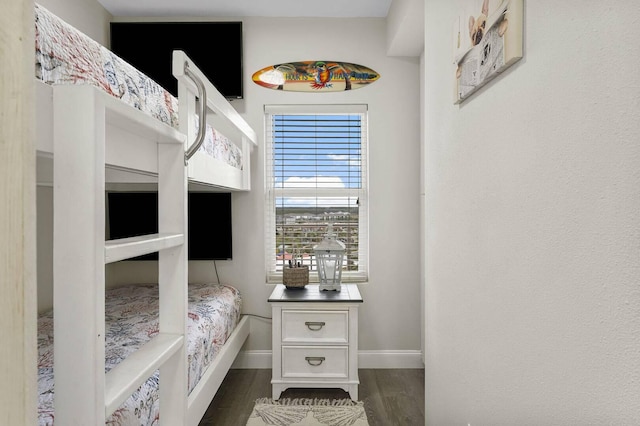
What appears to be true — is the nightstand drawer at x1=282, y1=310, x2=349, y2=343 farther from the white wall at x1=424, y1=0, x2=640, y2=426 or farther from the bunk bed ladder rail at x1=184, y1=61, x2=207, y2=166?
the bunk bed ladder rail at x1=184, y1=61, x2=207, y2=166

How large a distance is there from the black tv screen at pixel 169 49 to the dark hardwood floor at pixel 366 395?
2.08m

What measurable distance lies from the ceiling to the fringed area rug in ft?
8.86

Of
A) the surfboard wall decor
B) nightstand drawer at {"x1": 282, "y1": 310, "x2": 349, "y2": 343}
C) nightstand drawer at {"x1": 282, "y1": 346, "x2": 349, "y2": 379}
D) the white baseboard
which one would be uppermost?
the surfboard wall decor

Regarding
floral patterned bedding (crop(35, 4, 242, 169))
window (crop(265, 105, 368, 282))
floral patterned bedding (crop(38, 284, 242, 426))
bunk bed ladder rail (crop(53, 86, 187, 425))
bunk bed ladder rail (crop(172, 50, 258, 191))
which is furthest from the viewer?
window (crop(265, 105, 368, 282))

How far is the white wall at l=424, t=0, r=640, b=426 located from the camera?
0.71 meters

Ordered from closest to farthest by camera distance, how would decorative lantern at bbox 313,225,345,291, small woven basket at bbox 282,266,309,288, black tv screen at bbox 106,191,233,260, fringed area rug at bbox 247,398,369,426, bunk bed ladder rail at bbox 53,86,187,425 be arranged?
1. bunk bed ladder rail at bbox 53,86,187,425
2. fringed area rug at bbox 247,398,369,426
3. decorative lantern at bbox 313,225,345,291
4. small woven basket at bbox 282,266,309,288
5. black tv screen at bbox 106,191,233,260

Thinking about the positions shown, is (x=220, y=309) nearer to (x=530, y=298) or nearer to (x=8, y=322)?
(x=530, y=298)

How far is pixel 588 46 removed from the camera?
792 millimetres

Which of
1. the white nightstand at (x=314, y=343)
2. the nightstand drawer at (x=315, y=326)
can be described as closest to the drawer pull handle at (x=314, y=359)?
the white nightstand at (x=314, y=343)

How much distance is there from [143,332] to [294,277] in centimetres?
130

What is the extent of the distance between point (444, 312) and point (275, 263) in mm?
1823

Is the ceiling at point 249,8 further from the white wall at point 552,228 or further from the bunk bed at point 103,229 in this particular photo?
the white wall at point 552,228

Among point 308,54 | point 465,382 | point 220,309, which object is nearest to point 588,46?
point 465,382

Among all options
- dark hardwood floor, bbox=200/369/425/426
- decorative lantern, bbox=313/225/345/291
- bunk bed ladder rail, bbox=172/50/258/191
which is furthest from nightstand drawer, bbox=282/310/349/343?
bunk bed ladder rail, bbox=172/50/258/191
